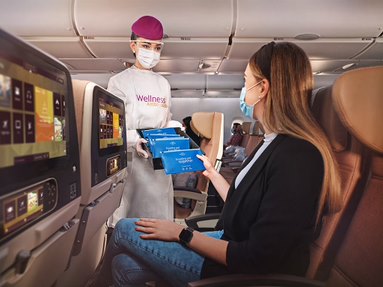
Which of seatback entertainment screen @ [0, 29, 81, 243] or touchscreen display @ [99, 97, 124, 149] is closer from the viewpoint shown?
seatback entertainment screen @ [0, 29, 81, 243]

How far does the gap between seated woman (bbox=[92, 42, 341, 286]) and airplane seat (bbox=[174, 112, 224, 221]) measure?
1.54 meters

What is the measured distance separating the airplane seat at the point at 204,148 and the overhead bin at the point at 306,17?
1.23m

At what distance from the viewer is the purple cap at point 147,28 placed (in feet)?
7.38

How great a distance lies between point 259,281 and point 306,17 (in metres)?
3.41

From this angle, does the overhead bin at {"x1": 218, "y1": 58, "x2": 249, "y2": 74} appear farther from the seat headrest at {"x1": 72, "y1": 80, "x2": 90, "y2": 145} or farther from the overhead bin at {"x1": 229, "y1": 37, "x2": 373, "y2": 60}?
the seat headrest at {"x1": 72, "y1": 80, "x2": 90, "y2": 145}

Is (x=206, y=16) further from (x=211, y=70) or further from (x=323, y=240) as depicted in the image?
(x=323, y=240)

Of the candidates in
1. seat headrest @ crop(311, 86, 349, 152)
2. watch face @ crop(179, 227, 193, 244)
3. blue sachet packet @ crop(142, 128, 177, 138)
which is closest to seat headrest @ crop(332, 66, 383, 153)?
seat headrest @ crop(311, 86, 349, 152)

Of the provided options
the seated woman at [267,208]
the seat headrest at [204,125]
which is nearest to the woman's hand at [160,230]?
the seated woman at [267,208]

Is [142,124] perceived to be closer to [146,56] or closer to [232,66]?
[146,56]

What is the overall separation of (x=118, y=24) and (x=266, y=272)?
3319mm

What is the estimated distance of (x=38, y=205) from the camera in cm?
81

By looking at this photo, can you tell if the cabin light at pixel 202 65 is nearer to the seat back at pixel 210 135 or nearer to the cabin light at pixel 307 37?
the cabin light at pixel 307 37

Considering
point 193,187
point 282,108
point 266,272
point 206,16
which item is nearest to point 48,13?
point 206,16

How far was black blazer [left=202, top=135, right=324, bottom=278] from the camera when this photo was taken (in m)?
1.09
